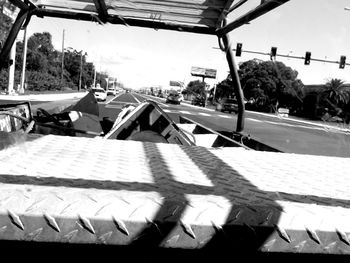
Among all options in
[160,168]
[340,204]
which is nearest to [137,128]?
[160,168]

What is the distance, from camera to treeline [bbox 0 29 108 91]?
222 ft

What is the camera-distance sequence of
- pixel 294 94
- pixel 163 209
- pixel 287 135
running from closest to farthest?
pixel 163 209 < pixel 287 135 < pixel 294 94

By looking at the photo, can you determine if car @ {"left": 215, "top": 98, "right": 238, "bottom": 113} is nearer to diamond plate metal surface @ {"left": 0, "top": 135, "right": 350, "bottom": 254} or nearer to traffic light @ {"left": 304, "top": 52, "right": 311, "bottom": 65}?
traffic light @ {"left": 304, "top": 52, "right": 311, "bottom": 65}

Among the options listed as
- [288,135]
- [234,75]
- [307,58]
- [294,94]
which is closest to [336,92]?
[294,94]

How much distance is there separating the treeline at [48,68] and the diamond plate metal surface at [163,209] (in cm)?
5115

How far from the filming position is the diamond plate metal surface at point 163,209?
1.06m

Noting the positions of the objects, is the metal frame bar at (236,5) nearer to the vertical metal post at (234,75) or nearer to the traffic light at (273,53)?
the vertical metal post at (234,75)

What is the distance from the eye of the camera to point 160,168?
1.62 m

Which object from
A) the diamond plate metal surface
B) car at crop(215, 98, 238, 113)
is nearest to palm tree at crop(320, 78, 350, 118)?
car at crop(215, 98, 238, 113)

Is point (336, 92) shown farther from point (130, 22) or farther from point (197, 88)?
point (197, 88)

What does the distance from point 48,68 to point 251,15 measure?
305ft

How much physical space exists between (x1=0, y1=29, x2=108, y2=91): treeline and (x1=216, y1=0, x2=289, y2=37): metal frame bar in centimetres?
4953

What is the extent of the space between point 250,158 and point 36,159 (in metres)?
0.95

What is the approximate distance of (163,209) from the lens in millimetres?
1104
